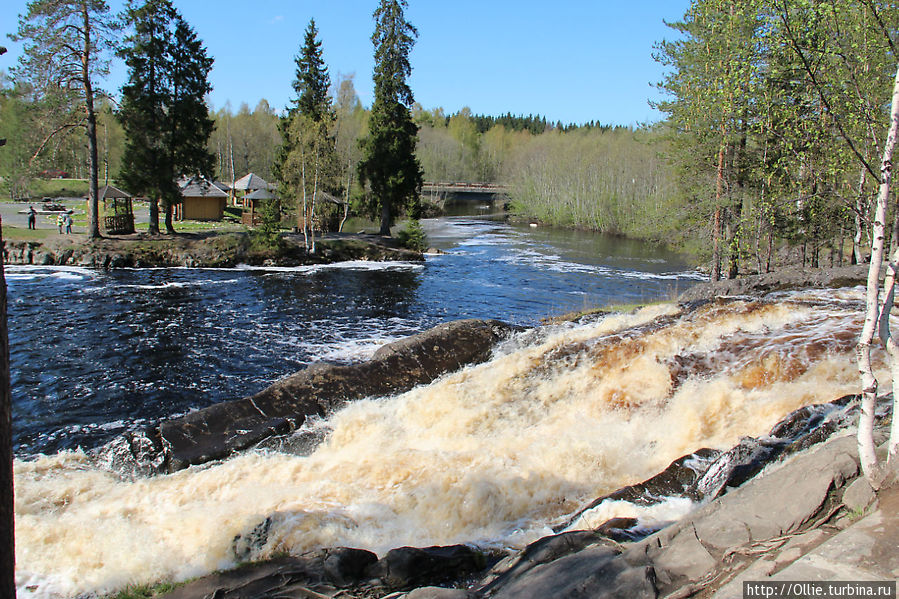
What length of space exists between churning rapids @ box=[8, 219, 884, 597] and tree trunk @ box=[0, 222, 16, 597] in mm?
2638

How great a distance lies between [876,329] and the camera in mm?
5609

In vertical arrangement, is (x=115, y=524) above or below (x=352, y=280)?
below

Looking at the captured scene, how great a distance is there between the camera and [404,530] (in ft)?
25.2

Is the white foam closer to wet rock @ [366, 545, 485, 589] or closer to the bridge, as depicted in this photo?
wet rock @ [366, 545, 485, 589]

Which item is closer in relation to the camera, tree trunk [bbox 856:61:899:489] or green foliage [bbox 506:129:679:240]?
tree trunk [bbox 856:61:899:489]

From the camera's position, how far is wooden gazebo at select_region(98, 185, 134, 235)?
31719 mm

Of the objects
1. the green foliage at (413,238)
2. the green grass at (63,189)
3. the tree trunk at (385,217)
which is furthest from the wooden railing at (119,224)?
the green grass at (63,189)

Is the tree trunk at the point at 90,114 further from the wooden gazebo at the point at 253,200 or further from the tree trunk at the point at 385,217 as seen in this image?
the tree trunk at the point at 385,217

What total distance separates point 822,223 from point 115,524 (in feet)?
67.4

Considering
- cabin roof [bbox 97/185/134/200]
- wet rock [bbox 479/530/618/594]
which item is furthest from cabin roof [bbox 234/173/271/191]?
wet rock [bbox 479/530/618/594]

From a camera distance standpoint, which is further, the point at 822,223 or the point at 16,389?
the point at 822,223

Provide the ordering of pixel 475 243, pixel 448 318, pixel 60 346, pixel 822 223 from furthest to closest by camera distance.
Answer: pixel 475 243
pixel 448 318
pixel 822 223
pixel 60 346

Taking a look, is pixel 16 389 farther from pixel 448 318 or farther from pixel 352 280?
pixel 352 280

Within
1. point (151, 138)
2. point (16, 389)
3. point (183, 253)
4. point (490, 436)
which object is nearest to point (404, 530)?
point (490, 436)
